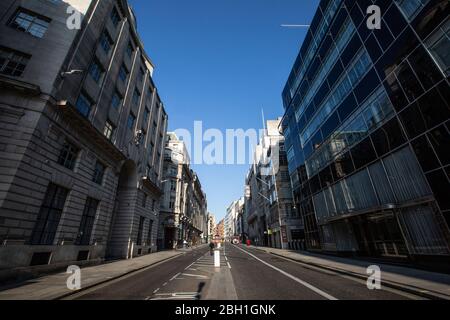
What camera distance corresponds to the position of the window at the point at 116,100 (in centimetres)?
2190

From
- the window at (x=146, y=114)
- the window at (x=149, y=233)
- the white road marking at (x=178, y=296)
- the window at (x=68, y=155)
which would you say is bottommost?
the white road marking at (x=178, y=296)

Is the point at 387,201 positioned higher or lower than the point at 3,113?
lower

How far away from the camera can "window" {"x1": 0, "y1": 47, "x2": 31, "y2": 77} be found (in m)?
12.6

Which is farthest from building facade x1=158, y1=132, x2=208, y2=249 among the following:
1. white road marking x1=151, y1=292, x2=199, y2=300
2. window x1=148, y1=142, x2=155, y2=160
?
white road marking x1=151, y1=292, x2=199, y2=300

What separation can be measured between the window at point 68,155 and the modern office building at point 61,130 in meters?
0.07

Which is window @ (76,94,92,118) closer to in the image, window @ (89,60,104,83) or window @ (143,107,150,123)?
window @ (89,60,104,83)

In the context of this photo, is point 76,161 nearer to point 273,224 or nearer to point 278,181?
point 278,181

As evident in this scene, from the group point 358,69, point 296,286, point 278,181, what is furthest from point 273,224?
point 296,286

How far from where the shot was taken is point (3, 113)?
11.3 meters

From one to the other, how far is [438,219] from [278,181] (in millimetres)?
30948

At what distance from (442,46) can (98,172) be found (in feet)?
88.7

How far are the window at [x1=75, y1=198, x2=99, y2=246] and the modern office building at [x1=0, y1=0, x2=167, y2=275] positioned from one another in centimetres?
8

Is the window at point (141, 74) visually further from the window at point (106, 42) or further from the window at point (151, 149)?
the window at point (151, 149)

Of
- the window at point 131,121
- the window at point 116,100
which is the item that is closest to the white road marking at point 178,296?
the window at point 116,100
